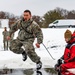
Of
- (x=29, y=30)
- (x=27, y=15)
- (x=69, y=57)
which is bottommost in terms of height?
(x=69, y=57)

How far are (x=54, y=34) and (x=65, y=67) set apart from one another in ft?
63.2

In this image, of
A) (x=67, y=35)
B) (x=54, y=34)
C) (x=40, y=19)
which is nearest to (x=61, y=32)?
(x=54, y=34)

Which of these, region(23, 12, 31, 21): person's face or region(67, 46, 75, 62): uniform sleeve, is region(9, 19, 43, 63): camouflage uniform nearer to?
region(23, 12, 31, 21): person's face

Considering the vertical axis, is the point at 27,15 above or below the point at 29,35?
above

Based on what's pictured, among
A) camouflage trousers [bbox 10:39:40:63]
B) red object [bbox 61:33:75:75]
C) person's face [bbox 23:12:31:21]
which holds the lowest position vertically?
camouflage trousers [bbox 10:39:40:63]

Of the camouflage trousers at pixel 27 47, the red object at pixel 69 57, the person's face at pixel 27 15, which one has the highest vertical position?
the person's face at pixel 27 15

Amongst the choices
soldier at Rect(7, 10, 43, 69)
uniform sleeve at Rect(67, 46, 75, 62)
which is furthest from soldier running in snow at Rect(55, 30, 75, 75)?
soldier at Rect(7, 10, 43, 69)

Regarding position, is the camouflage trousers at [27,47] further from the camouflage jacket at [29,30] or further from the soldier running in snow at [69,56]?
the soldier running in snow at [69,56]

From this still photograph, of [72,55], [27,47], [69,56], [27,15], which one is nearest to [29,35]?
[27,47]

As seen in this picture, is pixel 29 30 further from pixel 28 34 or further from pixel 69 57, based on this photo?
pixel 69 57

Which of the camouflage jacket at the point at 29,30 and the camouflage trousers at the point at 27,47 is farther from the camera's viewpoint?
the camouflage trousers at the point at 27,47

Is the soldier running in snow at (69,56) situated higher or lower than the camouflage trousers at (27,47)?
higher

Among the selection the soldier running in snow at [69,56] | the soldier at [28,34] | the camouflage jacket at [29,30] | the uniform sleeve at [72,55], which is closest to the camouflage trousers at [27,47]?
the soldier at [28,34]

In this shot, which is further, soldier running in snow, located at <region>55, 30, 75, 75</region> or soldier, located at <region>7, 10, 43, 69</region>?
soldier, located at <region>7, 10, 43, 69</region>
